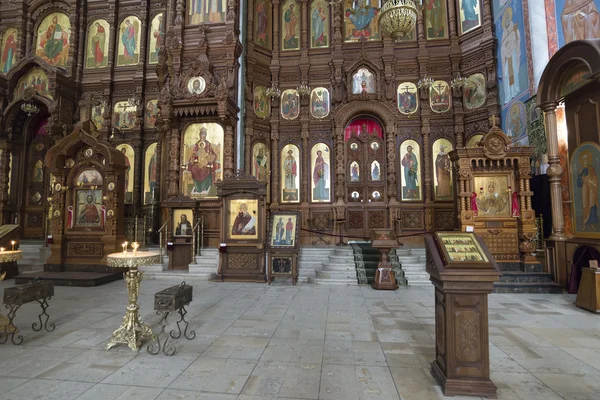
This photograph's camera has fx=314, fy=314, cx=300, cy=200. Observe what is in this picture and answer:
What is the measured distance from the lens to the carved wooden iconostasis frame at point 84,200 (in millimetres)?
10414

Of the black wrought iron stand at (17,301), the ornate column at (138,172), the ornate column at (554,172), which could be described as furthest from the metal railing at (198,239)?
the ornate column at (554,172)

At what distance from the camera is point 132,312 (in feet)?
15.1

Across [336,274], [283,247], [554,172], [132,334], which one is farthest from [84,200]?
[554,172]

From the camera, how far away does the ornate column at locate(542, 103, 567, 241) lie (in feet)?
27.4

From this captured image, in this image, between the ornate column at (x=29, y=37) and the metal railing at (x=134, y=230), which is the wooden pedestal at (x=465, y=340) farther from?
the ornate column at (x=29, y=37)

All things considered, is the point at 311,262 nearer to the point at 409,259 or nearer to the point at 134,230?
the point at 409,259

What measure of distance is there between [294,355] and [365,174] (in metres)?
11.1

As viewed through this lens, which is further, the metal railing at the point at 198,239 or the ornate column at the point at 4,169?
the ornate column at the point at 4,169

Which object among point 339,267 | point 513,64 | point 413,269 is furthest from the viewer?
point 513,64

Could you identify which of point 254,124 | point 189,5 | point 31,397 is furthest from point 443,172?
point 31,397

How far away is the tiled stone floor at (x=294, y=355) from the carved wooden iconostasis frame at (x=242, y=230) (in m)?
2.76

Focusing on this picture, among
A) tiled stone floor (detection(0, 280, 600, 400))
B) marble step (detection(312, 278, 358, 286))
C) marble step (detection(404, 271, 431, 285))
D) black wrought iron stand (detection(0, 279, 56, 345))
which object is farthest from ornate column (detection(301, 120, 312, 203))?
black wrought iron stand (detection(0, 279, 56, 345))

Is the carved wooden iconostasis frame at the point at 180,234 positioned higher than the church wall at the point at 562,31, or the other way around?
the church wall at the point at 562,31

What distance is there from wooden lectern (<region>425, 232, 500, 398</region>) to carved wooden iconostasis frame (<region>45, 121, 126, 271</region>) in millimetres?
10421
